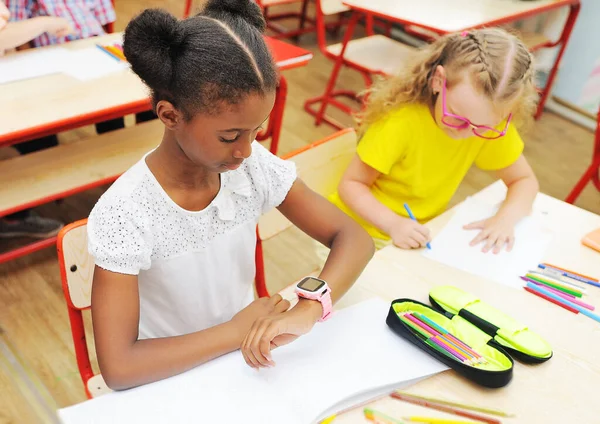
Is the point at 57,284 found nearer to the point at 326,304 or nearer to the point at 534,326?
the point at 326,304

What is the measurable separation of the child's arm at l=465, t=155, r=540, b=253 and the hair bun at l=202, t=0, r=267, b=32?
2.22 feet

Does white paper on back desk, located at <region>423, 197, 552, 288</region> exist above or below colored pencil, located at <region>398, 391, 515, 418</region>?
below

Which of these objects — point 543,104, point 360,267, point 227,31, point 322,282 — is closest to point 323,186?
point 360,267

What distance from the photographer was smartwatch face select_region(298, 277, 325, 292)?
3.09ft

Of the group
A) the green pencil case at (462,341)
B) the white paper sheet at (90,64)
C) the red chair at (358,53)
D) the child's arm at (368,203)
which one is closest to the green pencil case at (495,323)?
the green pencil case at (462,341)

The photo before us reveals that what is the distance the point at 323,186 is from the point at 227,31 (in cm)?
74

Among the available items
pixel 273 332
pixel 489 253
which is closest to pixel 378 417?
pixel 273 332

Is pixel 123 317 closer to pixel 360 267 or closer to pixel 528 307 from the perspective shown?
pixel 360 267

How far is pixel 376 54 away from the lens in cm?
312

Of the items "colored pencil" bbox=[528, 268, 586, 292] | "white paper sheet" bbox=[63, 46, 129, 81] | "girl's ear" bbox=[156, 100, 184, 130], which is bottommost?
"white paper sheet" bbox=[63, 46, 129, 81]

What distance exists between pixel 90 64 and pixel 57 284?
826 millimetres

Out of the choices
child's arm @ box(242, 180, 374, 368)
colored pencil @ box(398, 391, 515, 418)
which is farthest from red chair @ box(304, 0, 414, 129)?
colored pencil @ box(398, 391, 515, 418)

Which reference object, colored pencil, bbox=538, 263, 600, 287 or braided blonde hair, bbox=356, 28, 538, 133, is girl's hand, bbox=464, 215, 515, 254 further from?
braided blonde hair, bbox=356, 28, 538, 133

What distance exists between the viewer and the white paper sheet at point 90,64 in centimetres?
196
